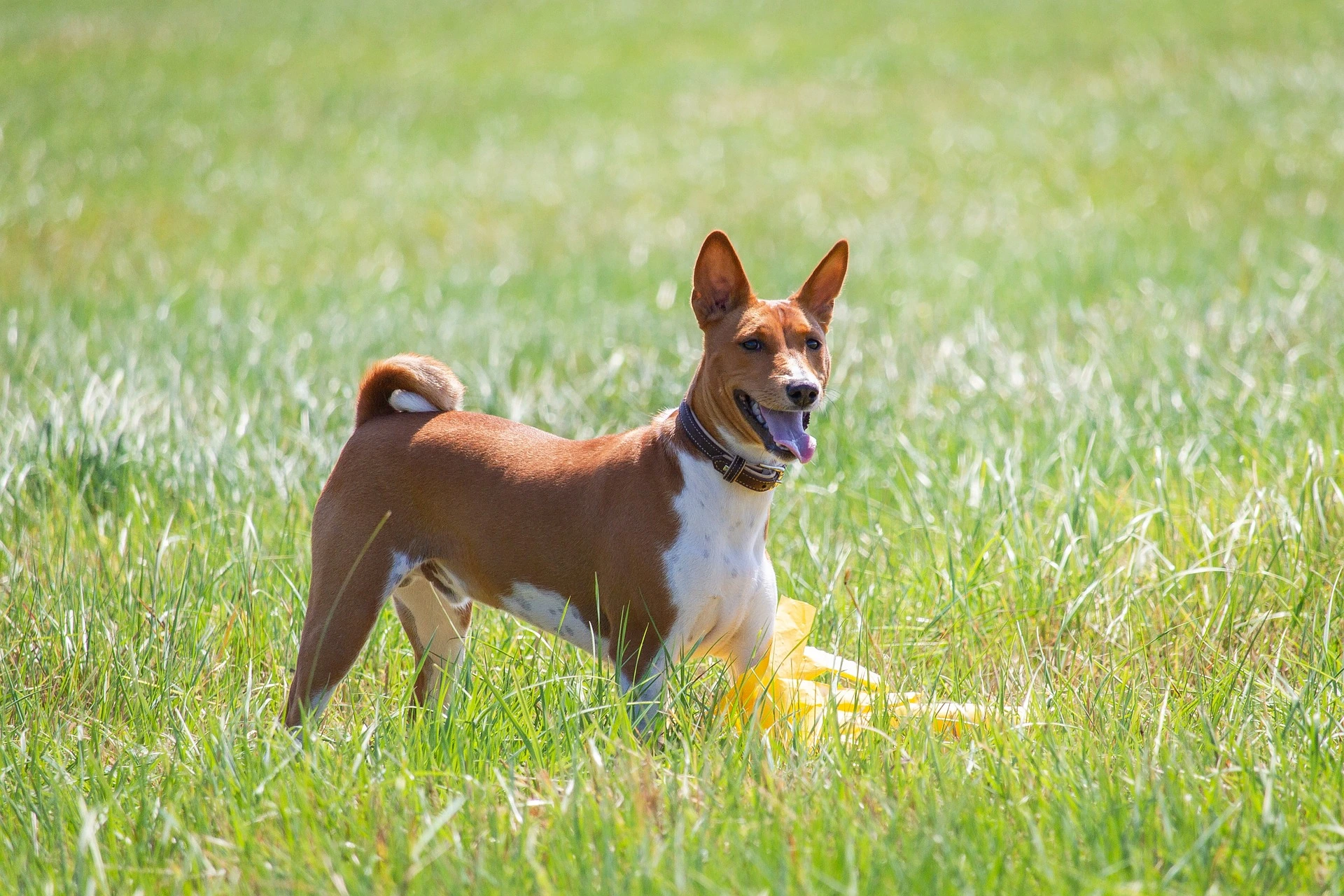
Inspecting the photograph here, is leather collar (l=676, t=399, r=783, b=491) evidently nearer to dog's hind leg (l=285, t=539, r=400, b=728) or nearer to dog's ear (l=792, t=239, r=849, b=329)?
dog's ear (l=792, t=239, r=849, b=329)

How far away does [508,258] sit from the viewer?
36.5 feet

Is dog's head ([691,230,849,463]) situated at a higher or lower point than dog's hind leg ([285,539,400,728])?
higher

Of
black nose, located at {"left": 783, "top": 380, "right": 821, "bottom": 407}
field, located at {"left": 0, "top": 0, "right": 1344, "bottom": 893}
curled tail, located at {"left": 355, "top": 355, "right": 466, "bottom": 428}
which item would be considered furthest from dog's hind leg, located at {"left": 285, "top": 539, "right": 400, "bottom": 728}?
black nose, located at {"left": 783, "top": 380, "right": 821, "bottom": 407}

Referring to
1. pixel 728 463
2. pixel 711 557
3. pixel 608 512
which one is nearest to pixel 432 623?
pixel 608 512

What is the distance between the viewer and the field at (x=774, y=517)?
95.3 inches

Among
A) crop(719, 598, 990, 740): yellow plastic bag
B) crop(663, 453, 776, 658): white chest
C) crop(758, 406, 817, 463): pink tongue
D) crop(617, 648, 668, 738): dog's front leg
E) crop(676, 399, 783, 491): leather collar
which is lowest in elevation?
crop(719, 598, 990, 740): yellow plastic bag

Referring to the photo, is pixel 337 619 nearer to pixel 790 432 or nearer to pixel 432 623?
pixel 432 623

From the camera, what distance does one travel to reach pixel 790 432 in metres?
2.97

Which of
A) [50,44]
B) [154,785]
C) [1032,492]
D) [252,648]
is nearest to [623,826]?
[154,785]

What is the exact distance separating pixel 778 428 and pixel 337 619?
1278mm

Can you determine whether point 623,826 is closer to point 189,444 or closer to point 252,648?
point 252,648

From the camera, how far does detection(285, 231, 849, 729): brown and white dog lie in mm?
3029

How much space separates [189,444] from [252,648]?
164cm

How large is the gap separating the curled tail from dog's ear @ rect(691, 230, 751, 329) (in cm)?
80
